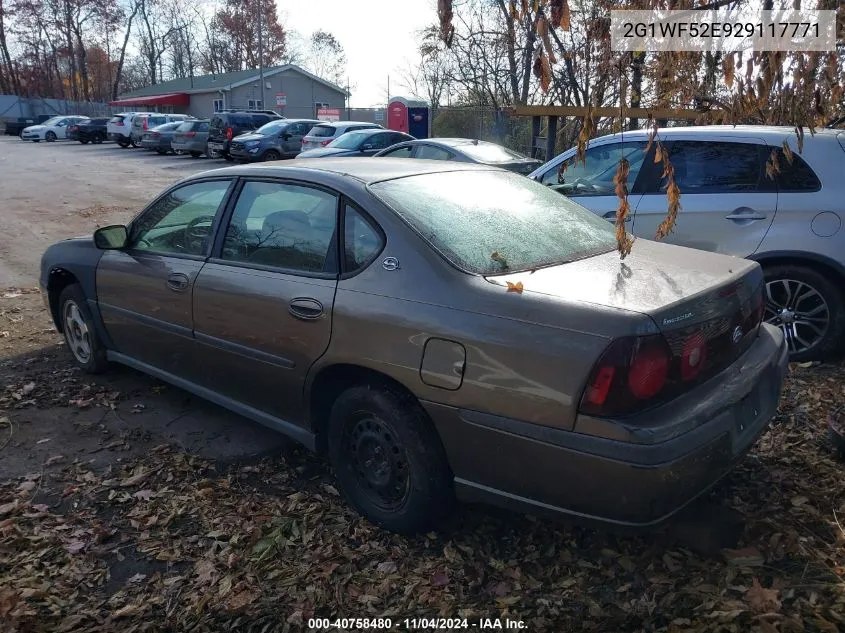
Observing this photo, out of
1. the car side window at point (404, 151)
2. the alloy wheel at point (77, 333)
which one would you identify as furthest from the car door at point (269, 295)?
the car side window at point (404, 151)

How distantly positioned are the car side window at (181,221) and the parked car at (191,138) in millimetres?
24146

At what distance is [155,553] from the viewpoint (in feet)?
10.5

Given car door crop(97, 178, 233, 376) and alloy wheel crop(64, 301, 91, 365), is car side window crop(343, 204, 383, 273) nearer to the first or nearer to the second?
car door crop(97, 178, 233, 376)

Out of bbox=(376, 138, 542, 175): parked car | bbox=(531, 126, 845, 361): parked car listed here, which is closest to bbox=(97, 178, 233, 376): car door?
bbox=(531, 126, 845, 361): parked car

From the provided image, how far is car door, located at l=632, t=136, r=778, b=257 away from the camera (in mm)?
5090

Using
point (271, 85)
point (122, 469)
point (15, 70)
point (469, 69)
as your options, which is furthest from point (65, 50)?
point (122, 469)

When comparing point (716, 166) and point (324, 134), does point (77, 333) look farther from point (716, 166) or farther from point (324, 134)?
point (324, 134)

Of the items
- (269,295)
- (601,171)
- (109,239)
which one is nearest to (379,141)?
(601,171)

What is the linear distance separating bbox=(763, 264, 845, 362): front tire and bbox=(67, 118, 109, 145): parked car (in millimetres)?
41115

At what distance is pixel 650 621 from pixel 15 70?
84.5m

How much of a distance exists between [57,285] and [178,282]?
6.23ft

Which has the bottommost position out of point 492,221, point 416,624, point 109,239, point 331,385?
point 416,624

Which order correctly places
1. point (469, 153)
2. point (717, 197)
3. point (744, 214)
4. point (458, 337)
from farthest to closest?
point (469, 153) → point (717, 197) → point (744, 214) → point (458, 337)

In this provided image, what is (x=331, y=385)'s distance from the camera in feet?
11.2
